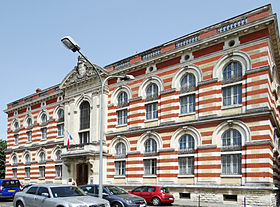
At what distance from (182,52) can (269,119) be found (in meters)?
9.10

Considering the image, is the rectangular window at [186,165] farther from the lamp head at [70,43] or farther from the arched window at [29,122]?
the arched window at [29,122]

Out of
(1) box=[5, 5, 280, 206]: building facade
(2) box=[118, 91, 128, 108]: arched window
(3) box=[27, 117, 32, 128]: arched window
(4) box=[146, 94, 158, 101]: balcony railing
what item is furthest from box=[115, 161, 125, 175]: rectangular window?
(3) box=[27, 117, 32, 128]: arched window

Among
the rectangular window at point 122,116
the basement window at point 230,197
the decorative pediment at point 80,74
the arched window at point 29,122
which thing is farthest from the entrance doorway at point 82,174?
the basement window at point 230,197

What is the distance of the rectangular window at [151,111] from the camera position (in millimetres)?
28656

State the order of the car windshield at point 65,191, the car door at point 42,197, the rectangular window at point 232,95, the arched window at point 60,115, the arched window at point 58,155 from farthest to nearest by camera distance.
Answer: the arched window at point 60,115, the arched window at point 58,155, the rectangular window at point 232,95, the car windshield at point 65,191, the car door at point 42,197

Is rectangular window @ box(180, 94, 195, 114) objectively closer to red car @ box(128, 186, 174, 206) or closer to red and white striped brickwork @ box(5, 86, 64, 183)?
red car @ box(128, 186, 174, 206)

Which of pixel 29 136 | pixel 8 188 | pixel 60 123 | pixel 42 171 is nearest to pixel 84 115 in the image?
pixel 60 123

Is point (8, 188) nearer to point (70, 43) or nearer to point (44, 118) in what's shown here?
point (70, 43)

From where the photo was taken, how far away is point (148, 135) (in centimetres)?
2861

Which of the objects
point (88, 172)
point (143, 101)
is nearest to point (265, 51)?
point (143, 101)

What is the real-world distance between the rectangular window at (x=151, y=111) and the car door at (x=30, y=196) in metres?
15.3

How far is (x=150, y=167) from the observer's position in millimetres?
28156

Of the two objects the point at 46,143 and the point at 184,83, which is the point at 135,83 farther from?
the point at 46,143

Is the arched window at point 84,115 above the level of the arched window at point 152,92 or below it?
below
